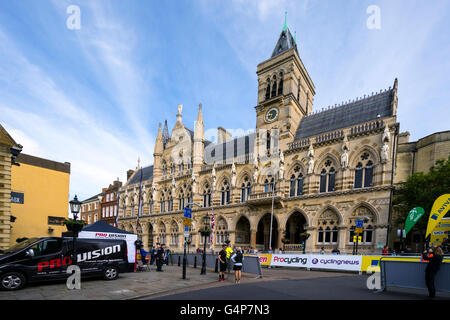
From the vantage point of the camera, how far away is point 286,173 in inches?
1030

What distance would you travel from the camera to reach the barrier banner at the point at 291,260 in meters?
16.4

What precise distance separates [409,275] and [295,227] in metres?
18.6

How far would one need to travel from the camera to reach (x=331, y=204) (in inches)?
874

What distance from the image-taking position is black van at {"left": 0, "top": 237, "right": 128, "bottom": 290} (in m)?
8.27

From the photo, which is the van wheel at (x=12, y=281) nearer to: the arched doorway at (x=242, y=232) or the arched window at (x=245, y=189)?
the arched window at (x=245, y=189)

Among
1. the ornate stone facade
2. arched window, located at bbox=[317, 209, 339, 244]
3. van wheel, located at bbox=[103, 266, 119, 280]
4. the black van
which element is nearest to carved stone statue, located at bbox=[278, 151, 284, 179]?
the ornate stone facade

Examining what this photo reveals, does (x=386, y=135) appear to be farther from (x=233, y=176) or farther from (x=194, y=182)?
(x=194, y=182)

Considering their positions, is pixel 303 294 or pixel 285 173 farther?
pixel 285 173

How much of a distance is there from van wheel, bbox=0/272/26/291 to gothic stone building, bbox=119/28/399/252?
18771 millimetres

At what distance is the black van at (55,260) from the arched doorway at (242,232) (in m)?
19.7

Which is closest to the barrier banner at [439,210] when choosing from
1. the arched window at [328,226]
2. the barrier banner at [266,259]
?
the arched window at [328,226]

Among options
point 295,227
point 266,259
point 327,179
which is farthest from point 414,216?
point 295,227

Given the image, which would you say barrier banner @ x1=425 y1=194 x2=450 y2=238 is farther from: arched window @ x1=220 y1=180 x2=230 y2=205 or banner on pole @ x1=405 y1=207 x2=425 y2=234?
arched window @ x1=220 y1=180 x2=230 y2=205

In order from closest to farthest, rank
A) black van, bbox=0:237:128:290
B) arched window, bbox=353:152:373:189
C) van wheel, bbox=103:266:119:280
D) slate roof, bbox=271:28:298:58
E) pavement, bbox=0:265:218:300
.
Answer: pavement, bbox=0:265:218:300 < black van, bbox=0:237:128:290 < van wheel, bbox=103:266:119:280 < arched window, bbox=353:152:373:189 < slate roof, bbox=271:28:298:58
